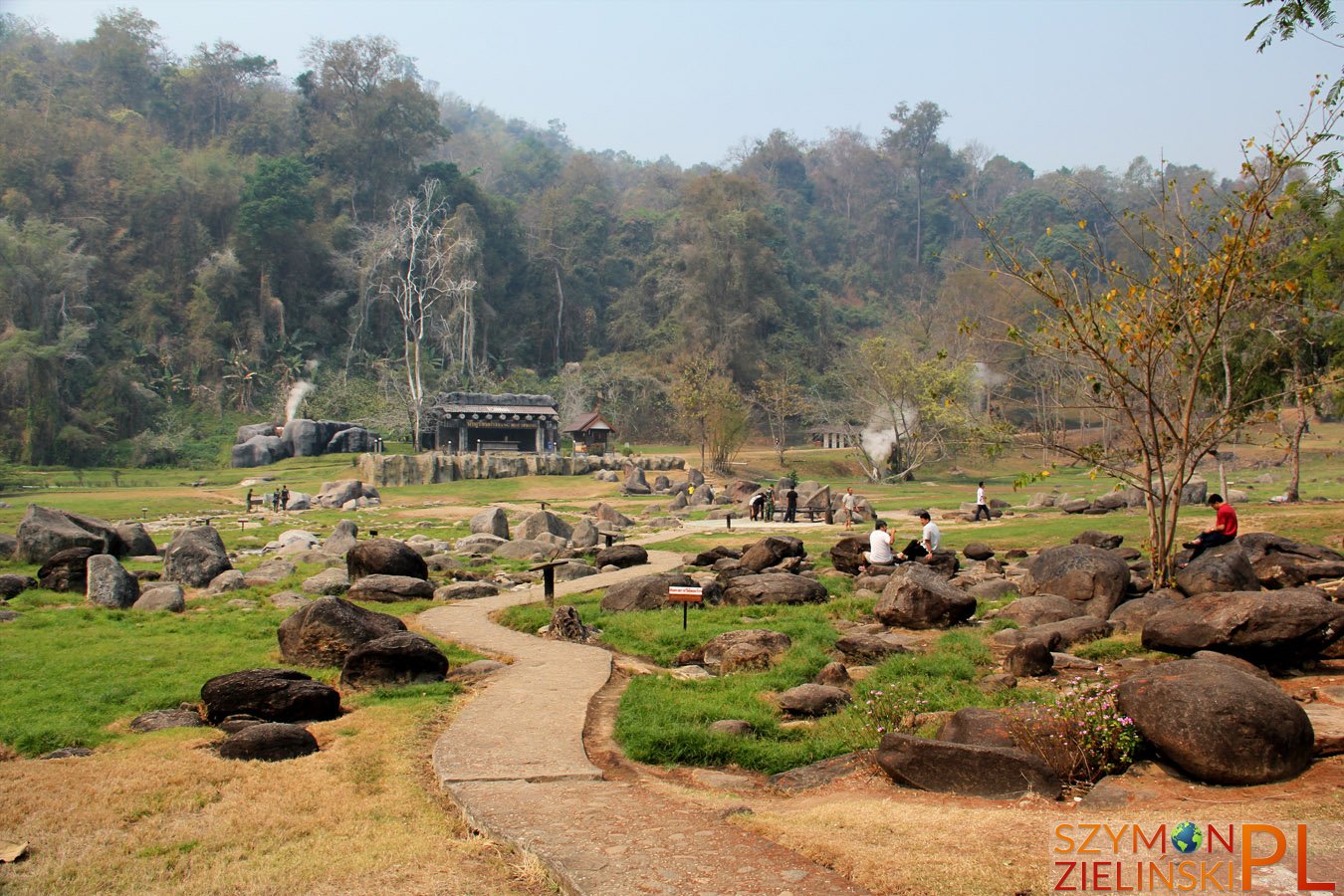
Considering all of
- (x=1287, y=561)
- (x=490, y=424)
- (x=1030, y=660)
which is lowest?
A: (x=1030, y=660)

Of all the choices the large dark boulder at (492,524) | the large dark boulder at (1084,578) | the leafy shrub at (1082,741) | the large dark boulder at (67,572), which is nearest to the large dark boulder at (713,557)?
the large dark boulder at (1084,578)

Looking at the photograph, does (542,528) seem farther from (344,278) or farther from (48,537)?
(344,278)

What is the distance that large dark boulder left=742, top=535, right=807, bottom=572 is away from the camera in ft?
73.3

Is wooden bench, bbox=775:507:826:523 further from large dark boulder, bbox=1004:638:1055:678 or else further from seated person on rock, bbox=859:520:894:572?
large dark boulder, bbox=1004:638:1055:678

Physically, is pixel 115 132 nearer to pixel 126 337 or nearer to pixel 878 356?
pixel 126 337

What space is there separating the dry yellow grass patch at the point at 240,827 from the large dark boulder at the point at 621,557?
48.5 ft

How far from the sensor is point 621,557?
80.0 feet

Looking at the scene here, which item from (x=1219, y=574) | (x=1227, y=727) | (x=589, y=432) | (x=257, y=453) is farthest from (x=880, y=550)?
(x=257, y=453)

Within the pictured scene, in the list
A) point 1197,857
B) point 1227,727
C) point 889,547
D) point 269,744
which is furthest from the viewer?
point 889,547

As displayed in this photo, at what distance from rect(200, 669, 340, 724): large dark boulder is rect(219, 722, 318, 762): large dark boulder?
961 millimetres

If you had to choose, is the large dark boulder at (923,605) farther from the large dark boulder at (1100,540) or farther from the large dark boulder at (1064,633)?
the large dark boulder at (1100,540)

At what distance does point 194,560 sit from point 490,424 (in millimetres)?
39818

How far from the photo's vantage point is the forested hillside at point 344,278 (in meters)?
64.8

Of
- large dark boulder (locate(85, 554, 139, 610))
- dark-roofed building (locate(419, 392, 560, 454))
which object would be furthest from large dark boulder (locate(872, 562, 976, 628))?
dark-roofed building (locate(419, 392, 560, 454))
